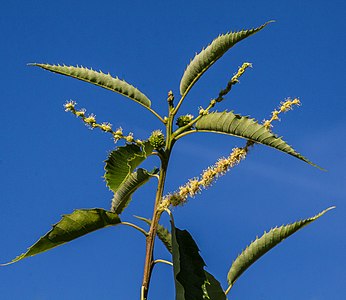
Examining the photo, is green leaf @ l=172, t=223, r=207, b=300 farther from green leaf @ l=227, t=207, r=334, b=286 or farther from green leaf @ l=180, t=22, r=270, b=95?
green leaf @ l=180, t=22, r=270, b=95

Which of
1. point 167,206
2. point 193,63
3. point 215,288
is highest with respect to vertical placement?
point 193,63

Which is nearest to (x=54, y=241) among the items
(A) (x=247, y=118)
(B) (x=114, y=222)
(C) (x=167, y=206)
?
(B) (x=114, y=222)

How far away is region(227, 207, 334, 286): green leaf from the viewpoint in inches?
189

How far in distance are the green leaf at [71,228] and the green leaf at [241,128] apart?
0.88 metres

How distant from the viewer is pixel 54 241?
423cm

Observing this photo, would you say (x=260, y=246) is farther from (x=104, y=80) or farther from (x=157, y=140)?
(x=104, y=80)

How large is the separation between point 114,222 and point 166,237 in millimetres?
813

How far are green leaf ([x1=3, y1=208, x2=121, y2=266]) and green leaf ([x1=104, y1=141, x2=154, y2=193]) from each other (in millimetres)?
254

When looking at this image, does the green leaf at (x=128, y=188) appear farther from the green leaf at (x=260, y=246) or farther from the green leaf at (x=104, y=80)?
the green leaf at (x=260, y=246)

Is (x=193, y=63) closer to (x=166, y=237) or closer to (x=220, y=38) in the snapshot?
(x=220, y=38)

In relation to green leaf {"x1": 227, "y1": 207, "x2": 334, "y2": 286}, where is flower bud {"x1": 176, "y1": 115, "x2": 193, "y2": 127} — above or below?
above

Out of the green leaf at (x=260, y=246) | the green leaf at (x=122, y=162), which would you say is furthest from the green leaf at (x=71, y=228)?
the green leaf at (x=260, y=246)

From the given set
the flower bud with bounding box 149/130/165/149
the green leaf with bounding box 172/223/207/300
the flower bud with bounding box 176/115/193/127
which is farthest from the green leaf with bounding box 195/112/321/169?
the green leaf with bounding box 172/223/207/300

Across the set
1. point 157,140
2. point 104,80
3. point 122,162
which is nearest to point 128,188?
point 122,162
